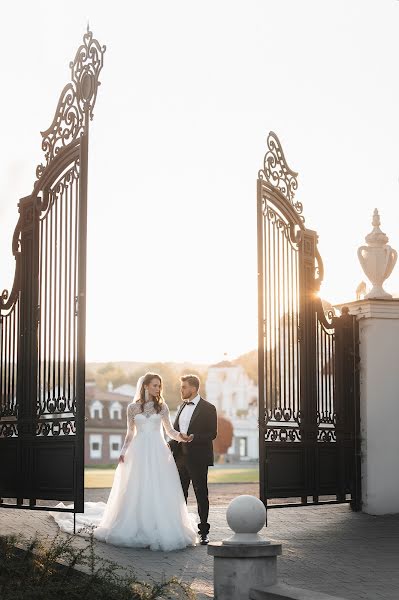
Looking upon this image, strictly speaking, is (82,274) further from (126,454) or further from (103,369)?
(103,369)

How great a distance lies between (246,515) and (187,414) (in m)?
3.88

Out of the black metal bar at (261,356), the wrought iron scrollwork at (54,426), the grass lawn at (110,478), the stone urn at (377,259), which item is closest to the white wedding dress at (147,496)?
the wrought iron scrollwork at (54,426)

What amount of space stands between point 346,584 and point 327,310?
6.51 m

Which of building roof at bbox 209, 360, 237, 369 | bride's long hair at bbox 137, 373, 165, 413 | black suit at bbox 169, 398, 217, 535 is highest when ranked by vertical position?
building roof at bbox 209, 360, 237, 369

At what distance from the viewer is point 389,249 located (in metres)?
14.2

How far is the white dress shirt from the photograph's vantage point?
10.8 metres

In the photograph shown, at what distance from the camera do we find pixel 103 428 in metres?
87.5

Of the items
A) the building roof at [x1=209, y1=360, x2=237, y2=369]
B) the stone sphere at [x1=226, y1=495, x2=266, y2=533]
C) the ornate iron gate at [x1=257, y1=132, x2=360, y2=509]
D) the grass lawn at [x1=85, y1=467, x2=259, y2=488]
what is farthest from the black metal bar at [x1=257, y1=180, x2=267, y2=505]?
the building roof at [x1=209, y1=360, x2=237, y2=369]

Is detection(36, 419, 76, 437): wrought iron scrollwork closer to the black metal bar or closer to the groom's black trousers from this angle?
the groom's black trousers

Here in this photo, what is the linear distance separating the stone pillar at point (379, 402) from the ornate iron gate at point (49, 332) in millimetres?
4126

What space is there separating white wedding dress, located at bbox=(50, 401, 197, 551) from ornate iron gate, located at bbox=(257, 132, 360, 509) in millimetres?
1347

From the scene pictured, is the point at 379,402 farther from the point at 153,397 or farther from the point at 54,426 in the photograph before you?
the point at 54,426

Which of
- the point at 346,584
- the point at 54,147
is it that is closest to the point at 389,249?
the point at 54,147

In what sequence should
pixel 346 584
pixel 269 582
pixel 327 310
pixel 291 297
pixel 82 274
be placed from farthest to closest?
pixel 327 310
pixel 291 297
pixel 82 274
pixel 346 584
pixel 269 582
